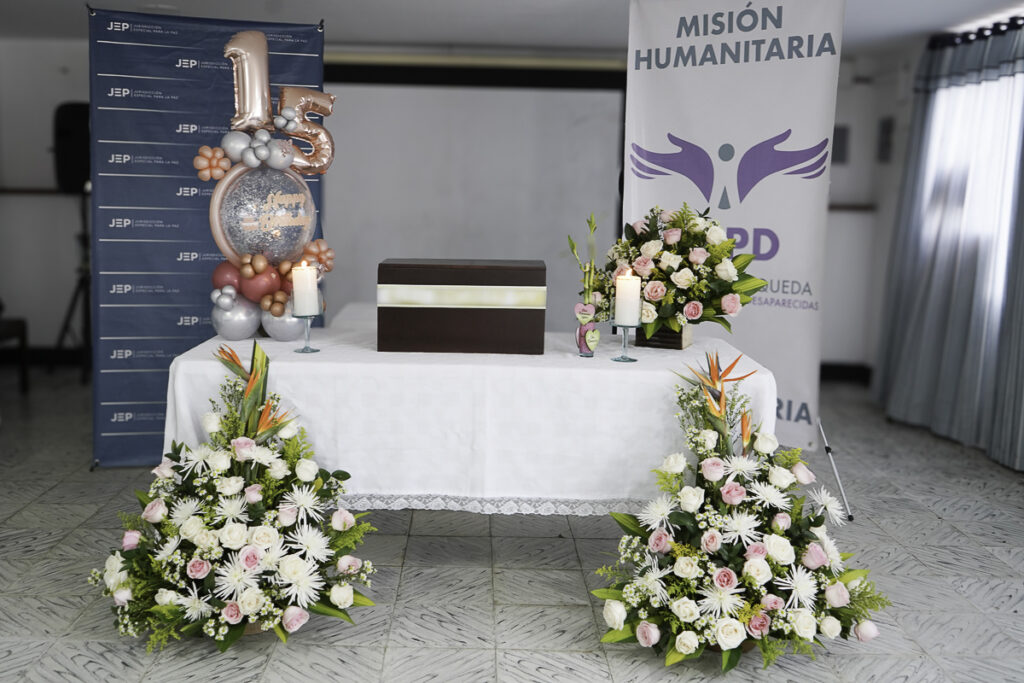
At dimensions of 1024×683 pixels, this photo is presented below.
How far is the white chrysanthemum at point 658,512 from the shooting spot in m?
2.43

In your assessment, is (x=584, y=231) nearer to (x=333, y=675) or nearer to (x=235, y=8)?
(x=235, y=8)

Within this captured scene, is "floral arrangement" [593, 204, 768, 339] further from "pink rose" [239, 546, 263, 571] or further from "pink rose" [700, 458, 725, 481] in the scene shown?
"pink rose" [239, 546, 263, 571]

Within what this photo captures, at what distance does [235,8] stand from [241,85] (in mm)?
2251

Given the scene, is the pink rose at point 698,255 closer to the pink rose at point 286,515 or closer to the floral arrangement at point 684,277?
the floral arrangement at point 684,277

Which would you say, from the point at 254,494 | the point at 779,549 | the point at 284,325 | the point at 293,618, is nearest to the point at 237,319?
the point at 284,325

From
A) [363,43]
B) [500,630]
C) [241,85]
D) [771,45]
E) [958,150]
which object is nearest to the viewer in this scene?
[500,630]

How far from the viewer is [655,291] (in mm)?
2775

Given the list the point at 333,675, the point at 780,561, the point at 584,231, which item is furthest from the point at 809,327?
the point at 584,231

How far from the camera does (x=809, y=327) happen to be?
12.0ft

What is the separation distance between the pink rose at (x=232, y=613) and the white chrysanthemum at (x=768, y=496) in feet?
4.72

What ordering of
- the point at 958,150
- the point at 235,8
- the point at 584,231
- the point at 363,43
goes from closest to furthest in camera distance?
the point at 235,8, the point at 958,150, the point at 363,43, the point at 584,231

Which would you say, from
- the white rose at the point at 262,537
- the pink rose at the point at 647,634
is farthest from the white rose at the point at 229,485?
the pink rose at the point at 647,634

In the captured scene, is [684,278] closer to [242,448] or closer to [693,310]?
[693,310]

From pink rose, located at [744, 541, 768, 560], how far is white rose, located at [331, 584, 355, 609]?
1.11 m
